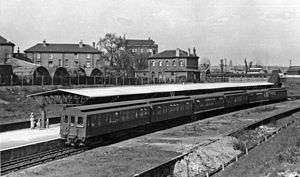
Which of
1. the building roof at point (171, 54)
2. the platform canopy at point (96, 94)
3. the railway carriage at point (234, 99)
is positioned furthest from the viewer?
the building roof at point (171, 54)

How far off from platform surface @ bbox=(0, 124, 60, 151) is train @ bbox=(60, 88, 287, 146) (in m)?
2.44

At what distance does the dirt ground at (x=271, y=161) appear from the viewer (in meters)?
18.2

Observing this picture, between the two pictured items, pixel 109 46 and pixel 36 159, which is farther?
pixel 109 46

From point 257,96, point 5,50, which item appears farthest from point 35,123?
point 5,50

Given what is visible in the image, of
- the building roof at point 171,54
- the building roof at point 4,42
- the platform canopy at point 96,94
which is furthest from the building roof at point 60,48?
the platform canopy at point 96,94

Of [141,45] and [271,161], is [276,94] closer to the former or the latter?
[271,161]

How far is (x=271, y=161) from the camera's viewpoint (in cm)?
2095

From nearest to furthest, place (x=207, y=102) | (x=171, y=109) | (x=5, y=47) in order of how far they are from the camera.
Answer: (x=171, y=109)
(x=207, y=102)
(x=5, y=47)

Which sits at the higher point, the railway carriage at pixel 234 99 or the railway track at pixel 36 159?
the railway carriage at pixel 234 99

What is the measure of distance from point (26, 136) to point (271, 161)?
57.2ft

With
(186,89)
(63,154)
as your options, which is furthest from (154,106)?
(186,89)

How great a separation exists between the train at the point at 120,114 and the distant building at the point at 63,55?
54.8 m

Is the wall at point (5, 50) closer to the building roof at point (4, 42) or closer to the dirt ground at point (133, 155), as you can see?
the building roof at point (4, 42)

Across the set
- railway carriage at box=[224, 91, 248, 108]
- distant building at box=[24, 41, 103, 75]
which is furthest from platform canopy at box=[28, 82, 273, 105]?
distant building at box=[24, 41, 103, 75]
